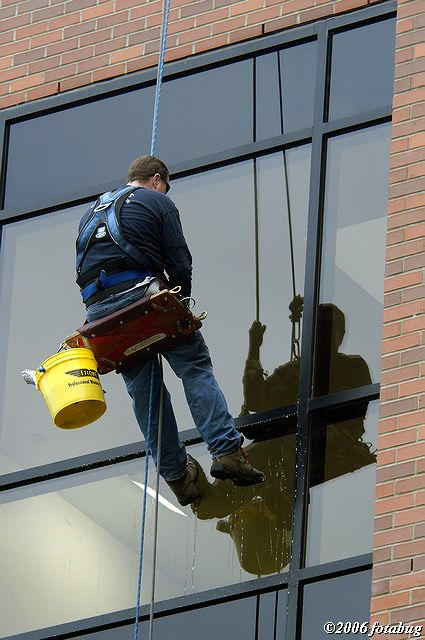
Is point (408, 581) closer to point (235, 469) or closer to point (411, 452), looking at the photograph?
point (411, 452)

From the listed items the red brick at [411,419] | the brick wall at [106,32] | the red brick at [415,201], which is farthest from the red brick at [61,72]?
the red brick at [411,419]

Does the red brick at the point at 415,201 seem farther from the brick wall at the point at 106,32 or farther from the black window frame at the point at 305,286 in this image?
the brick wall at the point at 106,32

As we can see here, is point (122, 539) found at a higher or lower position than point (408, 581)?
higher

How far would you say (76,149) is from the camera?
11.5m

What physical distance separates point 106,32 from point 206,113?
969mm

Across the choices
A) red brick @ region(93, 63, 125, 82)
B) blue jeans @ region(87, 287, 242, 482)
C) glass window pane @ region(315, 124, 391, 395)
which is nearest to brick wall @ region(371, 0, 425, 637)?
glass window pane @ region(315, 124, 391, 395)

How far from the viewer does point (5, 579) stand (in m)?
10.4

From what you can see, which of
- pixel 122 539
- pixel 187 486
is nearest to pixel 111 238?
pixel 187 486

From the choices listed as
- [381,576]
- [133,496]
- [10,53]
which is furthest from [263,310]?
[10,53]

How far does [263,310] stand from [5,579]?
2.14 metres

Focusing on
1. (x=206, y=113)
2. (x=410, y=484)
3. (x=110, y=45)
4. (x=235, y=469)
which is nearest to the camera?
(x=410, y=484)

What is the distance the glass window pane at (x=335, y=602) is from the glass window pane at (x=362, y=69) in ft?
9.44

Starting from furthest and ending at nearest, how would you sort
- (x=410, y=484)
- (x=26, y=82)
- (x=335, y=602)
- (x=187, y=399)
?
(x=26, y=82)
(x=187, y=399)
(x=335, y=602)
(x=410, y=484)

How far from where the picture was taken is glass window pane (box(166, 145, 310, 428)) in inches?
402
